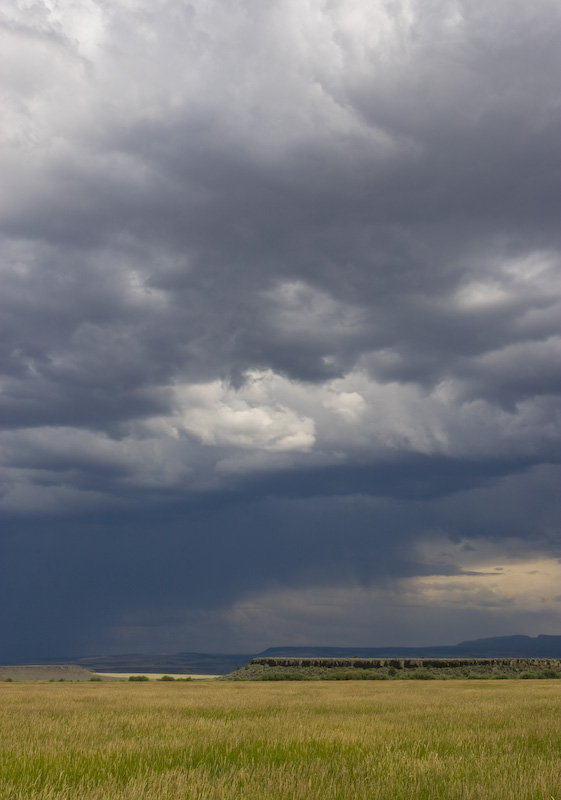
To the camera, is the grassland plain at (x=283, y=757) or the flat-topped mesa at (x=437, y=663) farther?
the flat-topped mesa at (x=437, y=663)

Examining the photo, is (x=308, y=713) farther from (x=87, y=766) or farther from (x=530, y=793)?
(x=530, y=793)

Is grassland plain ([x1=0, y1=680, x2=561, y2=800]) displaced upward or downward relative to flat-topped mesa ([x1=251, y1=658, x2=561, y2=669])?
upward

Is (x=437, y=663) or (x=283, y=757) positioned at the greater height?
(x=283, y=757)

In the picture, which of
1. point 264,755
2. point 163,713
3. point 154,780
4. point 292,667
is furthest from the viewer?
point 292,667

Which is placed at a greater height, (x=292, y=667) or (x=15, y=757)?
(x=15, y=757)

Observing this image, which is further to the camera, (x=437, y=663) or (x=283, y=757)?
(x=437, y=663)

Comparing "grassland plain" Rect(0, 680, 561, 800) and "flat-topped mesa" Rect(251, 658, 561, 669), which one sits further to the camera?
"flat-topped mesa" Rect(251, 658, 561, 669)

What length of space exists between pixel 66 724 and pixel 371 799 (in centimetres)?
1118

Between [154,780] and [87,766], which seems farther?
[87,766]

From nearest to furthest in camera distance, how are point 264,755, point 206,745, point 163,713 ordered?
1. point 264,755
2. point 206,745
3. point 163,713

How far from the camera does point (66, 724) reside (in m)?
16.0

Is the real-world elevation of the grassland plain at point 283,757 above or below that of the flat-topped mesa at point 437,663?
above

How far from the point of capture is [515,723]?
1608cm

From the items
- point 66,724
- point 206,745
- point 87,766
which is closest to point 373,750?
point 206,745
